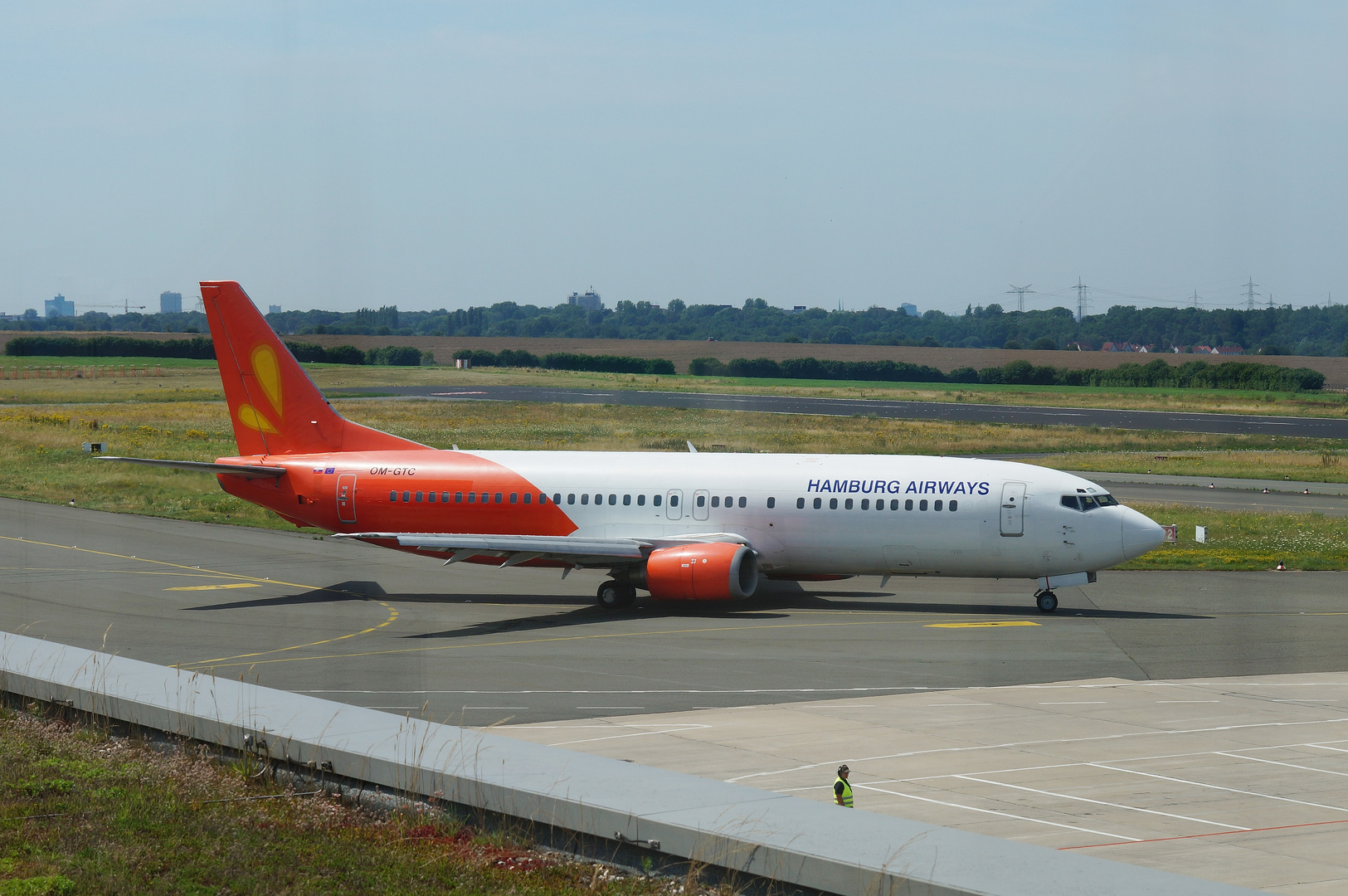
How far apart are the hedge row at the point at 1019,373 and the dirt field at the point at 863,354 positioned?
2.14 meters

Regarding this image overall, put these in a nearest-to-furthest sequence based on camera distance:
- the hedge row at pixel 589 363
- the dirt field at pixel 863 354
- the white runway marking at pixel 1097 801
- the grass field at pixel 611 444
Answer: the white runway marking at pixel 1097 801 < the grass field at pixel 611 444 < the hedge row at pixel 589 363 < the dirt field at pixel 863 354

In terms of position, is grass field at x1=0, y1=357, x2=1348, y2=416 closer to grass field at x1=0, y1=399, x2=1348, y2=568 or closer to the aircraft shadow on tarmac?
grass field at x1=0, y1=399, x2=1348, y2=568

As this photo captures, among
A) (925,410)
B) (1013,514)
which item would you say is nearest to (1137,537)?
(1013,514)

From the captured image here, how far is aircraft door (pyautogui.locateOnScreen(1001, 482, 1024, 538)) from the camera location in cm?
3612

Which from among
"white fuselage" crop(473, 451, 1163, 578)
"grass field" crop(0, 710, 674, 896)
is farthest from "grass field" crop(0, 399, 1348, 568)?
"grass field" crop(0, 710, 674, 896)

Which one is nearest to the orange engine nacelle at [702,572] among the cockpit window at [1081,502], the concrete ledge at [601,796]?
the cockpit window at [1081,502]

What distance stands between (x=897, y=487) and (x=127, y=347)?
62424mm

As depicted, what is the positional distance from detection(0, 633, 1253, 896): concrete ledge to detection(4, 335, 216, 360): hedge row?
221 feet

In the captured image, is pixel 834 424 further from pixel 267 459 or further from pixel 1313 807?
pixel 1313 807

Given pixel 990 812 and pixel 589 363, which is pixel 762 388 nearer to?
pixel 589 363

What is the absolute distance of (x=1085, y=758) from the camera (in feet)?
68.3

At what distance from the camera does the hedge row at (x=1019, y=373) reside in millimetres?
147000

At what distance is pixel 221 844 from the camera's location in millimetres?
11188

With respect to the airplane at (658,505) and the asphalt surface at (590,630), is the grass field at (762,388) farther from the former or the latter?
the asphalt surface at (590,630)
